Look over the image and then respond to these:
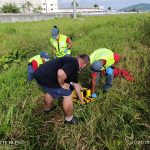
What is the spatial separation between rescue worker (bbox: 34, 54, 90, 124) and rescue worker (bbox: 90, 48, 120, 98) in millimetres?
691

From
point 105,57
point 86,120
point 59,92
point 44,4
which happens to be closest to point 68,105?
point 59,92

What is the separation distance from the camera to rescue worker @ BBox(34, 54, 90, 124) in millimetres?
3759

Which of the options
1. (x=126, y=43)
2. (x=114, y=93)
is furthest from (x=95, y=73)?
(x=126, y=43)

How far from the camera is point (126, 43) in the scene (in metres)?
7.62

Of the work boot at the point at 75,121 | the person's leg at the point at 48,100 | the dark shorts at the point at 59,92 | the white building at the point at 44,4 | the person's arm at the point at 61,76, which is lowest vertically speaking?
the work boot at the point at 75,121

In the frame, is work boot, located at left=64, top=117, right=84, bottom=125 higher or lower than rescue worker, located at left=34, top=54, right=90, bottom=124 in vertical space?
lower

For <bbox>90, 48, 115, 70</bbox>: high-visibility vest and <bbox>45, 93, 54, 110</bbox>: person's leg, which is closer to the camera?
<bbox>45, 93, 54, 110</bbox>: person's leg

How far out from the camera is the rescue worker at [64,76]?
12.3 feet

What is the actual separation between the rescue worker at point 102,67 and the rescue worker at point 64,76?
691 mm

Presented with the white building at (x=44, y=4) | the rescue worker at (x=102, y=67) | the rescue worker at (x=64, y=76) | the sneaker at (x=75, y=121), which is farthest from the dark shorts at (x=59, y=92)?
the white building at (x=44, y=4)

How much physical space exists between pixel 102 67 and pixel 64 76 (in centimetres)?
136

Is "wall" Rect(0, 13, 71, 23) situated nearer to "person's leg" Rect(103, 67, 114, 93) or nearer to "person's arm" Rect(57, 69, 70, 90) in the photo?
"person's leg" Rect(103, 67, 114, 93)

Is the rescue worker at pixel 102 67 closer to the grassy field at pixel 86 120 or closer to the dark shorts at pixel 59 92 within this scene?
the grassy field at pixel 86 120

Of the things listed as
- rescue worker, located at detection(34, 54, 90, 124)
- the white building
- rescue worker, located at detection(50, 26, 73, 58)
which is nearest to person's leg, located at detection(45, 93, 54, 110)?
rescue worker, located at detection(34, 54, 90, 124)
